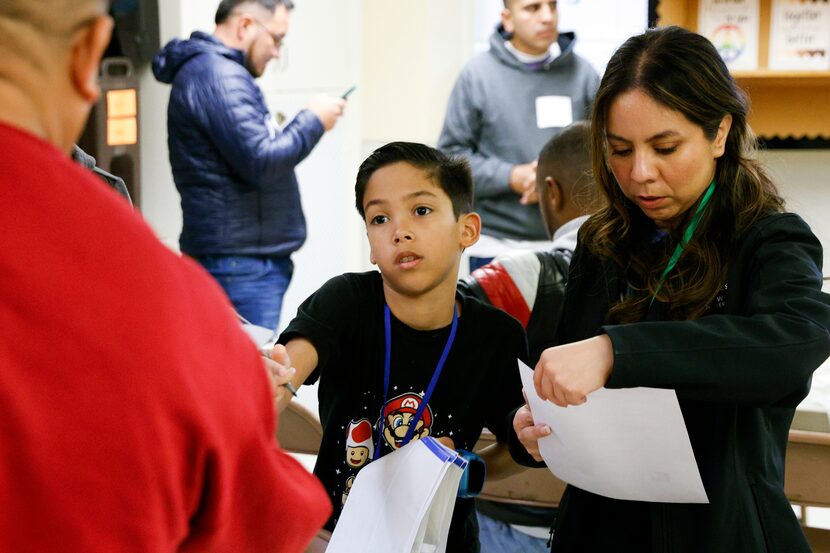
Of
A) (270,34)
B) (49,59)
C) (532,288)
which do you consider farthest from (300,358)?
(270,34)

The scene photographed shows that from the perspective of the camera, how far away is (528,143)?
449cm

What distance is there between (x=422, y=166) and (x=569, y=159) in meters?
0.75

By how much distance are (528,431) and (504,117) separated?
334cm

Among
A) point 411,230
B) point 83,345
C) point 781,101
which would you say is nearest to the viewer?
point 83,345

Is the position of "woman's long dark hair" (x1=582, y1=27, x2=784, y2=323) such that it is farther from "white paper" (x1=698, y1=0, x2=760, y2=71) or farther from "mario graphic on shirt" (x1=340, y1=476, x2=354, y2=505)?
"white paper" (x1=698, y1=0, x2=760, y2=71)

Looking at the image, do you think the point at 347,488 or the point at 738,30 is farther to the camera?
the point at 738,30

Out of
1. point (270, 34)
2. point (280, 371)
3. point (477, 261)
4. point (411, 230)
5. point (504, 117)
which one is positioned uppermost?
point (270, 34)

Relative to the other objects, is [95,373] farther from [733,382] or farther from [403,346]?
[403,346]

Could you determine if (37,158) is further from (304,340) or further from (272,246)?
(272,246)

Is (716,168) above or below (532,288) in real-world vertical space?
above

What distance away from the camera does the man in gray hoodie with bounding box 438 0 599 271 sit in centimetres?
448

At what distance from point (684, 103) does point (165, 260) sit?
2.72ft

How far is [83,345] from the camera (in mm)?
595

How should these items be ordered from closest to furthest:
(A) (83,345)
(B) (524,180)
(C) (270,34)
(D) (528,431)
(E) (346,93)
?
(A) (83,345) < (D) (528,431) < (C) (270,34) < (E) (346,93) < (B) (524,180)
